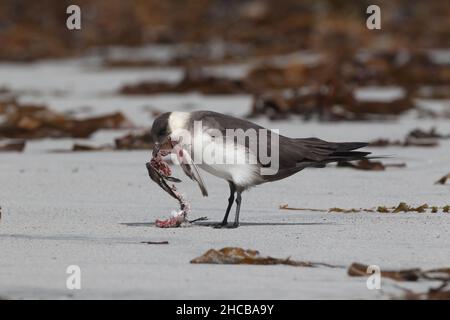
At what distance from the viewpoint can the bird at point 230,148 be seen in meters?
5.36

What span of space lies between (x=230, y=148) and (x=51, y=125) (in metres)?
4.28

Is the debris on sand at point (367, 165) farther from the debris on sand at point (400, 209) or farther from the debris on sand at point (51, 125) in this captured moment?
the debris on sand at point (51, 125)

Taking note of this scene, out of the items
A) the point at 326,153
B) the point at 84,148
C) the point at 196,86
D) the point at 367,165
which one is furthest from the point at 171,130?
the point at 196,86

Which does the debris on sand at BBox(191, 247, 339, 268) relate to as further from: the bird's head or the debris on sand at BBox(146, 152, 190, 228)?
the bird's head

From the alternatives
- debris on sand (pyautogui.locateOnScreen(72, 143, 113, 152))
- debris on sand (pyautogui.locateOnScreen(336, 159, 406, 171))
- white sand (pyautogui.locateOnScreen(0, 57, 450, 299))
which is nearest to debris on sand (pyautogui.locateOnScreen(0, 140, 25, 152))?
white sand (pyautogui.locateOnScreen(0, 57, 450, 299))

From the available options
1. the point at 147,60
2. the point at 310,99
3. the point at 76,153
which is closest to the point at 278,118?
the point at 310,99

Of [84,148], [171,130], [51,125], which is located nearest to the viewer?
[171,130]

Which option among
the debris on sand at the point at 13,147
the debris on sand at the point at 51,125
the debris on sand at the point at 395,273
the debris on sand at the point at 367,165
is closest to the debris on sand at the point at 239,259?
the debris on sand at the point at 395,273

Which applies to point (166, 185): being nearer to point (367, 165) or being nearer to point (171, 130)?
point (171, 130)

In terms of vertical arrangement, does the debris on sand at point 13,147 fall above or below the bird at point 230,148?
below

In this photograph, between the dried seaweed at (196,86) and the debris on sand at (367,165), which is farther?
the dried seaweed at (196,86)

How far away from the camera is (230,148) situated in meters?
5.40

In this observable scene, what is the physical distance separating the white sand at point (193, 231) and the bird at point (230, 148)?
248 mm

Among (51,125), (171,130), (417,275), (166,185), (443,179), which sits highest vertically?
(171,130)
